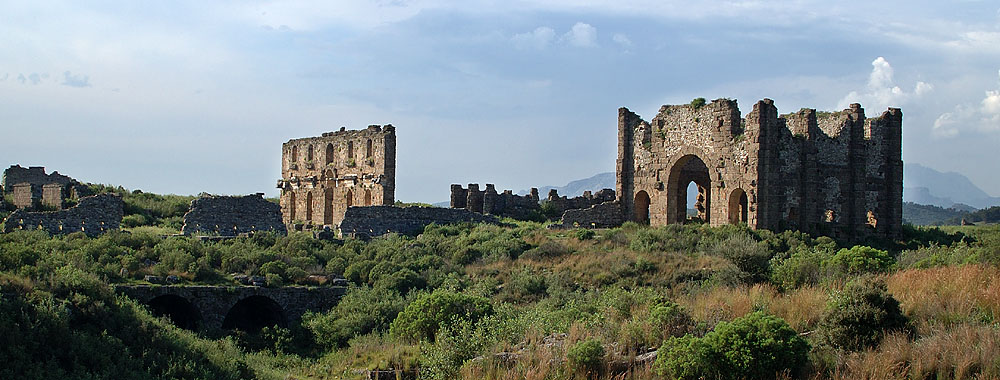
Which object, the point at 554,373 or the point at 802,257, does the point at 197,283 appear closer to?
the point at 554,373

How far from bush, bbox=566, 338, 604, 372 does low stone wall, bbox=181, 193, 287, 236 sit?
59.0 ft

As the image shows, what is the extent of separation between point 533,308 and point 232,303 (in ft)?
23.9

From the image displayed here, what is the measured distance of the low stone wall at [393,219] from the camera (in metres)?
28.9

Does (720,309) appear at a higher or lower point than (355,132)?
lower

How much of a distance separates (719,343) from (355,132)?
26.9 m

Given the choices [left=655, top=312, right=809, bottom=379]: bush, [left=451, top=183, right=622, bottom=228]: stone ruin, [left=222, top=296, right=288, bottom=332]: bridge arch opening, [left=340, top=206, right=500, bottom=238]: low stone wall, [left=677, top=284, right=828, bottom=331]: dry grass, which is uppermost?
[left=451, top=183, right=622, bottom=228]: stone ruin

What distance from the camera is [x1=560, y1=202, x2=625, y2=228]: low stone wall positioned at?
30.9 m

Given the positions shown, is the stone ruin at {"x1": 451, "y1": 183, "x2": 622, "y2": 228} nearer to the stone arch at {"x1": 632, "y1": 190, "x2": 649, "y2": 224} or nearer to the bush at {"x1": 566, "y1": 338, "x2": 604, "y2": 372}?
the stone arch at {"x1": 632, "y1": 190, "x2": 649, "y2": 224}

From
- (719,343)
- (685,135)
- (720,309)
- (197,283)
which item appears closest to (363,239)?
(197,283)

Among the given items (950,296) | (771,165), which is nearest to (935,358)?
(950,296)

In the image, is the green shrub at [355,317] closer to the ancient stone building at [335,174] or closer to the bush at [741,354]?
the bush at [741,354]

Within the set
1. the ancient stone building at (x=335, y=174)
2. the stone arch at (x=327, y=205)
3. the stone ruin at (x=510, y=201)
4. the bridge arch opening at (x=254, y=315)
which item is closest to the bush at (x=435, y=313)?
the bridge arch opening at (x=254, y=315)

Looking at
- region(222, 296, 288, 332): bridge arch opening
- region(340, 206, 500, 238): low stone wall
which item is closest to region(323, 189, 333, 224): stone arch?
region(340, 206, 500, 238): low stone wall

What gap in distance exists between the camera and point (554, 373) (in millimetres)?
11180
